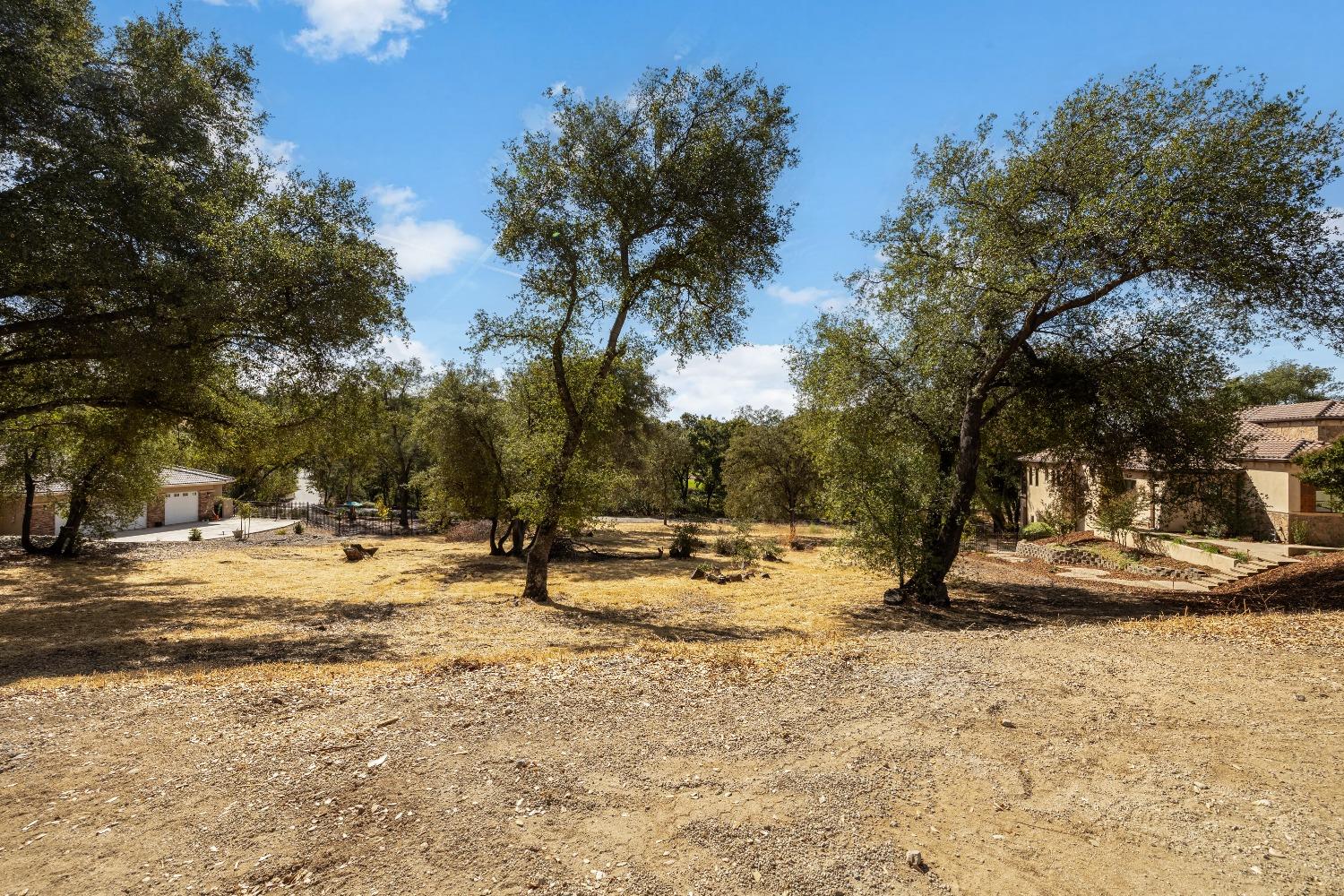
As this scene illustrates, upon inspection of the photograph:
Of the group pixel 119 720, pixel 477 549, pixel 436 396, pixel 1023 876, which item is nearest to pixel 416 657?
pixel 119 720

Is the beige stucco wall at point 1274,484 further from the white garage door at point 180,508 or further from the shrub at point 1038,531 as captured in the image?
the white garage door at point 180,508

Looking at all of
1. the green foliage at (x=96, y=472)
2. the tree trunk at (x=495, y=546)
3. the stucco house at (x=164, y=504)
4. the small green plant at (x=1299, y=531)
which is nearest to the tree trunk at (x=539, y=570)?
the tree trunk at (x=495, y=546)

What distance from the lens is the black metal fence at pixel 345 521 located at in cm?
3988

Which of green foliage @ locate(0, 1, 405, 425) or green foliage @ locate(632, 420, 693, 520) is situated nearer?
green foliage @ locate(0, 1, 405, 425)

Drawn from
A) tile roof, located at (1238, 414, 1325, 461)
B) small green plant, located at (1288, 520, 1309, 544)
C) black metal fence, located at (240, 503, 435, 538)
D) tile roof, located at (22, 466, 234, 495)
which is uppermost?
tile roof, located at (1238, 414, 1325, 461)

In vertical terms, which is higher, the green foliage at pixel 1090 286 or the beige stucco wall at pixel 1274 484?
the green foliage at pixel 1090 286

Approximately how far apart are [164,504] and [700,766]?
49058 millimetres

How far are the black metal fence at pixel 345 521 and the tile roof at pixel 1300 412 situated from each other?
146ft

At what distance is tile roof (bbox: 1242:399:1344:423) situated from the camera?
27.7 meters

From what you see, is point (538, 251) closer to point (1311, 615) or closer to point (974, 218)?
point (974, 218)

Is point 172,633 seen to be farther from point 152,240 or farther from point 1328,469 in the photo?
point 1328,469

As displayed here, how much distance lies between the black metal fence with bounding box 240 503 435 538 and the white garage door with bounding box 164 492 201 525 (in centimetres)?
523

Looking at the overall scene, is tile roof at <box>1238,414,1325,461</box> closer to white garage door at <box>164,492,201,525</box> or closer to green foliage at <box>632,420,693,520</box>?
green foliage at <box>632,420,693,520</box>

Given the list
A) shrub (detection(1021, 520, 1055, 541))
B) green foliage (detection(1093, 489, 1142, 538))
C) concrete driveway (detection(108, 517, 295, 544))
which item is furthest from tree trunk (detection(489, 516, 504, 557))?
shrub (detection(1021, 520, 1055, 541))
